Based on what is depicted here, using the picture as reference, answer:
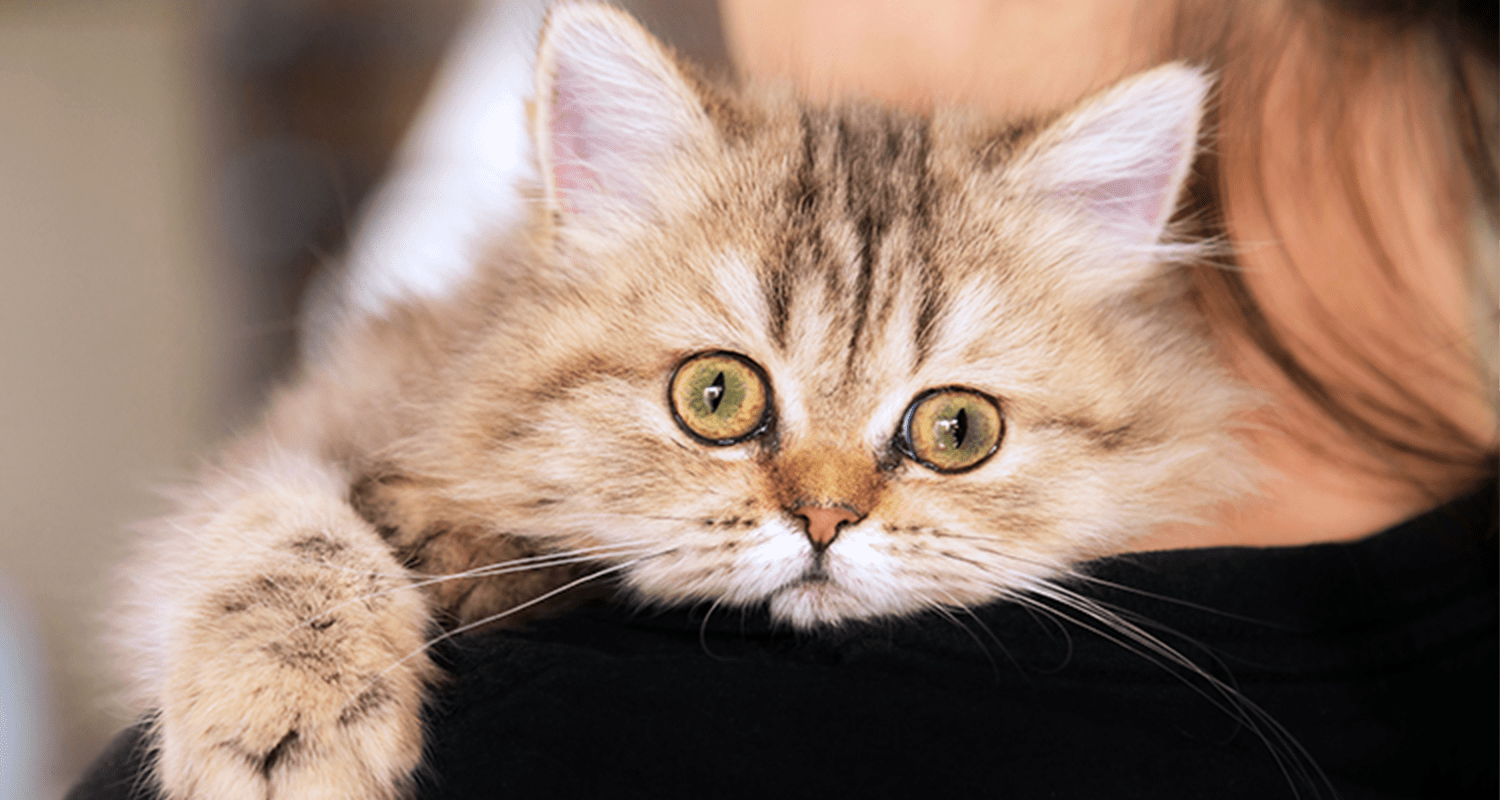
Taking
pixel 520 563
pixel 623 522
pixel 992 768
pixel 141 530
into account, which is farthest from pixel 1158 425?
pixel 141 530

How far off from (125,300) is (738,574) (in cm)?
351

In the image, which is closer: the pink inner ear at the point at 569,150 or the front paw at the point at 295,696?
the front paw at the point at 295,696

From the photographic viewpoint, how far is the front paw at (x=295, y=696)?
77cm

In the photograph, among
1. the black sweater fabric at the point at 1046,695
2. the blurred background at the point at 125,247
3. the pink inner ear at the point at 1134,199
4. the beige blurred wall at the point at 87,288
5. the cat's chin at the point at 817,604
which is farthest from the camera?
the beige blurred wall at the point at 87,288

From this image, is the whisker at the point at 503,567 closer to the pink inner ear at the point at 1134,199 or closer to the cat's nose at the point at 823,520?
the cat's nose at the point at 823,520

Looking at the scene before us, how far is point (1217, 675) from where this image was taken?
819 mm

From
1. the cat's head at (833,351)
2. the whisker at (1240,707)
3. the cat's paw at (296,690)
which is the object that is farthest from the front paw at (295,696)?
the whisker at (1240,707)

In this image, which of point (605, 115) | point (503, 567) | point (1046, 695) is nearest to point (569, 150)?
point (605, 115)

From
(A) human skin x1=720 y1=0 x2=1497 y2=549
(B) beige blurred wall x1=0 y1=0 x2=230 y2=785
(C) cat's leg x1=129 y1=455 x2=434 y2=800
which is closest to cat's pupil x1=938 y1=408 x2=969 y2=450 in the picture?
(A) human skin x1=720 y1=0 x2=1497 y2=549

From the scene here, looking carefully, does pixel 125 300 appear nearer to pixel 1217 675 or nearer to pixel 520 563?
pixel 520 563

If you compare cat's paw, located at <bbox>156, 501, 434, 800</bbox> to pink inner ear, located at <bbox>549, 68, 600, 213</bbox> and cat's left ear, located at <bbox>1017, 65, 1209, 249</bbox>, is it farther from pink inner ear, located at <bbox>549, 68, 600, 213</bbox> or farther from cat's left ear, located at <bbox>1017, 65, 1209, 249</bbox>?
cat's left ear, located at <bbox>1017, 65, 1209, 249</bbox>

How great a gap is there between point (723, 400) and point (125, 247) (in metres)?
3.44

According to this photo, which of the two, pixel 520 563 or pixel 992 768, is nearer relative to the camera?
pixel 992 768

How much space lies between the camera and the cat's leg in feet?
2.52
